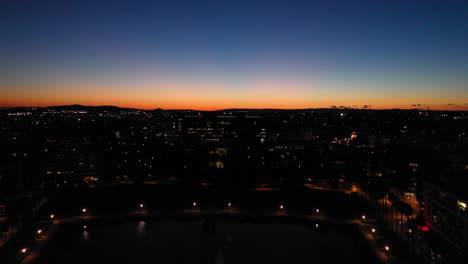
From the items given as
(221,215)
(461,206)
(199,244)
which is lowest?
(199,244)

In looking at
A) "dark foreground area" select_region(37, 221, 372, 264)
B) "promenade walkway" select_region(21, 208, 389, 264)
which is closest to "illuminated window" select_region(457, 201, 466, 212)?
"dark foreground area" select_region(37, 221, 372, 264)

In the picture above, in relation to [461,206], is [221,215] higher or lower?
lower

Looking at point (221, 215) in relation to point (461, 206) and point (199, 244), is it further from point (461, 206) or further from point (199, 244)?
point (461, 206)

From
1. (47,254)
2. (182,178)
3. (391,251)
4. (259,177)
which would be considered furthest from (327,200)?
(47,254)

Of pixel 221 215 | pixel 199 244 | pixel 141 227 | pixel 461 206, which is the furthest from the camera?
pixel 221 215

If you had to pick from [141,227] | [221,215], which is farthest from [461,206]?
[141,227]

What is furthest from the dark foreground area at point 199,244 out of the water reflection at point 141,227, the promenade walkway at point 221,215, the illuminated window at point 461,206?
the illuminated window at point 461,206

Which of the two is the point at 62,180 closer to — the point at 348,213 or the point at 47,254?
the point at 47,254

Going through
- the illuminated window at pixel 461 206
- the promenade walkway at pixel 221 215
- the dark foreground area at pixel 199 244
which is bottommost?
the dark foreground area at pixel 199 244

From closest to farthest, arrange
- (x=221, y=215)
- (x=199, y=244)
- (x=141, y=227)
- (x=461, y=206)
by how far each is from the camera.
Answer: (x=461, y=206), (x=199, y=244), (x=141, y=227), (x=221, y=215)

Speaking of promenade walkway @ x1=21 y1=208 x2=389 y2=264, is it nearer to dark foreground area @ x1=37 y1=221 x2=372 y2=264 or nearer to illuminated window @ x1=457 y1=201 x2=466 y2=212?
dark foreground area @ x1=37 y1=221 x2=372 y2=264

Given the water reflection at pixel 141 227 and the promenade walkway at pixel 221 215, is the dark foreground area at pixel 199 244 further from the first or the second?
the promenade walkway at pixel 221 215

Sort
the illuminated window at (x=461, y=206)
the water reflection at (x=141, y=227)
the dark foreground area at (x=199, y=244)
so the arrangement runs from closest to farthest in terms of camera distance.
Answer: the illuminated window at (x=461, y=206) < the dark foreground area at (x=199, y=244) < the water reflection at (x=141, y=227)
